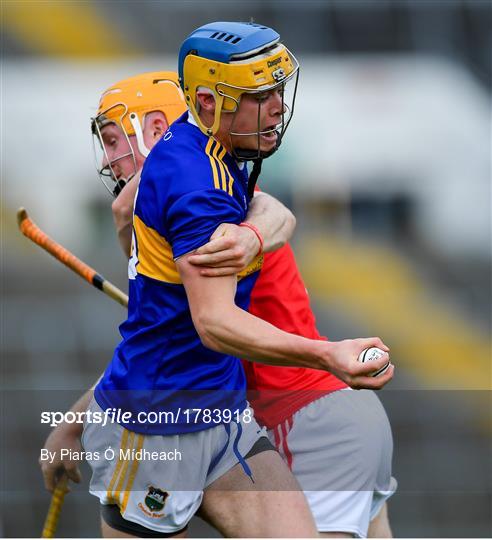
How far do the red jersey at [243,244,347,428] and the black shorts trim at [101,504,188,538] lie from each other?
40 centimetres

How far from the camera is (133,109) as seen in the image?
2.72 m

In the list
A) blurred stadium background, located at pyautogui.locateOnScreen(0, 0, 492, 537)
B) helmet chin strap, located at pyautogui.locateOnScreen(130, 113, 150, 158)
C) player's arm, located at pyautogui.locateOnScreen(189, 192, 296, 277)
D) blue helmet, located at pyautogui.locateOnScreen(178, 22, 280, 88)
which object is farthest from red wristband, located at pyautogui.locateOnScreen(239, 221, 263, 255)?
blurred stadium background, located at pyautogui.locateOnScreen(0, 0, 492, 537)

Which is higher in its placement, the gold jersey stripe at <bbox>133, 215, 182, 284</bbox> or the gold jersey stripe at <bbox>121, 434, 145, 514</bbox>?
the gold jersey stripe at <bbox>133, 215, 182, 284</bbox>

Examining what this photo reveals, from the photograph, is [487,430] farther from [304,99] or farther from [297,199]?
[304,99]

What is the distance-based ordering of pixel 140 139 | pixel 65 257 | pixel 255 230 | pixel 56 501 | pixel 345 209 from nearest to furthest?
pixel 255 230 < pixel 140 139 < pixel 56 501 < pixel 65 257 < pixel 345 209

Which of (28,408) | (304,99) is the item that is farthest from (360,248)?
(28,408)

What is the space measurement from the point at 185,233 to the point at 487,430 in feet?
14.4

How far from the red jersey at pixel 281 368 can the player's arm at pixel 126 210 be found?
1.07ft

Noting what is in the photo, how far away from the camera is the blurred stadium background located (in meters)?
6.01

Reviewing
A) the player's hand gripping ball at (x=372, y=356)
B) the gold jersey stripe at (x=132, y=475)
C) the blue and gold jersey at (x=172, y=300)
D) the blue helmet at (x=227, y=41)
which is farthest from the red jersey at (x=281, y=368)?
the player's hand gripping ball at (x=372, y=356)

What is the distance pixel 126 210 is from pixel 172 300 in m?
0.43

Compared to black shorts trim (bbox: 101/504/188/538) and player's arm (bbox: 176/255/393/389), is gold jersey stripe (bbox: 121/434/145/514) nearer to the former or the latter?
black shorts trim (bbox: 101/504/188/538)

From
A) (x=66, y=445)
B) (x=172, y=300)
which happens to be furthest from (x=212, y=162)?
(x=66, y=445)

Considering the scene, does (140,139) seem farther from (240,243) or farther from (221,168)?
(240,243)
